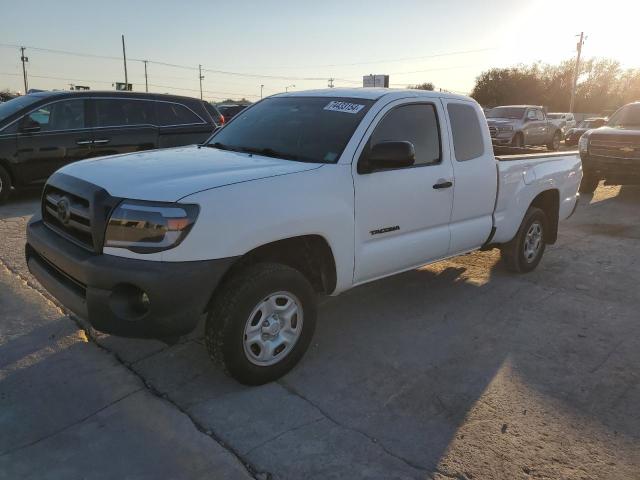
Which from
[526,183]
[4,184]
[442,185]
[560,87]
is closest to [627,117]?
[526,183]

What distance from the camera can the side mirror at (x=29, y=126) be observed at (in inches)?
328

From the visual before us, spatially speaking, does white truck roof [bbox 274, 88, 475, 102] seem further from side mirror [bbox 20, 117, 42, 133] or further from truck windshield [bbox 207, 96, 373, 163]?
side mirror [bbox 20, 117, 42, 133]

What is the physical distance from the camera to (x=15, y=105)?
846cm

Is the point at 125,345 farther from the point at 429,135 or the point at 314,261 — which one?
the point at 429,135

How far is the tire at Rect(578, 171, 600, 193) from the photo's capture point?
1105 centimetres

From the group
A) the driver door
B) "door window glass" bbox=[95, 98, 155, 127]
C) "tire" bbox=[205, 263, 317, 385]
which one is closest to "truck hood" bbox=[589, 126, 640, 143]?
→ the driver door

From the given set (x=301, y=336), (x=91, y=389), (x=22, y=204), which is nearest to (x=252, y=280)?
(x=301, y=336)

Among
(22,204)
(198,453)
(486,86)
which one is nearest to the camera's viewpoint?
(198,453)

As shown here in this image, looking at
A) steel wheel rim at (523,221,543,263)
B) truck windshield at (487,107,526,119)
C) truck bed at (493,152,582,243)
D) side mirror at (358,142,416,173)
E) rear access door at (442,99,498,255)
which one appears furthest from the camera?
truck windshield at (487,107,526,119)

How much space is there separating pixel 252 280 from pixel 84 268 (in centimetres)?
92

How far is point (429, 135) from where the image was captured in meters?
4.37

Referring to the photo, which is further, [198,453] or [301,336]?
[301,336]

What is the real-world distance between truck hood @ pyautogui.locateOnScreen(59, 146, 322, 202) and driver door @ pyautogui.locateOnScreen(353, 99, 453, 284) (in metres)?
0.53

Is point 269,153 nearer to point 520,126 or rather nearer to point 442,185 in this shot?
point 442,185
